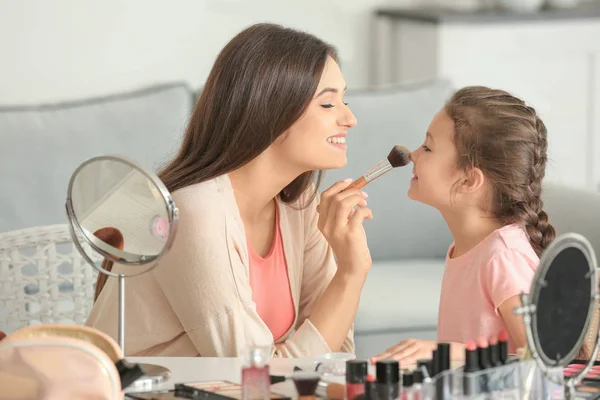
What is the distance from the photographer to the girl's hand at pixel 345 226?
1.66 m

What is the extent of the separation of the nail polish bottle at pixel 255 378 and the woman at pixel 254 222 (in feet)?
1.64

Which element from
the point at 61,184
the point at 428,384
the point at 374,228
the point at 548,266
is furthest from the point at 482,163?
the point at 61,184

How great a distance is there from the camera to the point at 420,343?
132 centimetres

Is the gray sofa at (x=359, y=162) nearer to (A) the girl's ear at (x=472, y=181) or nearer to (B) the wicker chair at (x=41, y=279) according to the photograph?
(B) the wicker chair at (x=41, y=279)

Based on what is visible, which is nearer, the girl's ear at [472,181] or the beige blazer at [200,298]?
the beige blazer at [200,298]

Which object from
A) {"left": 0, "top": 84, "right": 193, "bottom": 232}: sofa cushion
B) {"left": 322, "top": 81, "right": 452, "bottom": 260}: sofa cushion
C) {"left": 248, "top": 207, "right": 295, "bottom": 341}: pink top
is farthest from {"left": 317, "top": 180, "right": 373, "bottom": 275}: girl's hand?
{"left": 322, "top": 81, "right": 452, "bottom": 260}: sofa cushion

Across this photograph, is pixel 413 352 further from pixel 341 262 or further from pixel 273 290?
pixel 273 290

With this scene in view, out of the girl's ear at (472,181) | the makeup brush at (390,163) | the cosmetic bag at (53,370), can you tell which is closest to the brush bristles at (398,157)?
the makeup brush at (390,163)

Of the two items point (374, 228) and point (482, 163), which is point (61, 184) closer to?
point (374, 228)

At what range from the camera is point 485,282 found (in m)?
1.58

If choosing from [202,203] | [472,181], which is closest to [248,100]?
[202,203]

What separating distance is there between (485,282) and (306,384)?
598mm

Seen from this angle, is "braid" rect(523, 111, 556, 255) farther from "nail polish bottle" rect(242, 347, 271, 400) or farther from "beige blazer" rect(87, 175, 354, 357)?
"nail polish bottle" rect(242, 347, 271, 400)

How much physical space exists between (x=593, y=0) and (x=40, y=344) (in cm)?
323
